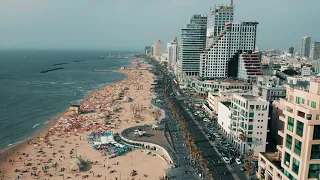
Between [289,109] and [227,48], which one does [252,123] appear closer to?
[289,109]

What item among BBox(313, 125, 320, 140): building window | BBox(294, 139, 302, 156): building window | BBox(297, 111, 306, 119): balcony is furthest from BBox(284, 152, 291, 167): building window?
BBox(297, 111, 306, 119): balcony

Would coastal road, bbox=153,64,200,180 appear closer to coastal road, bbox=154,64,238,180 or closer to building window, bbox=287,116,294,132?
coastal road, bbox=154,64,238,180

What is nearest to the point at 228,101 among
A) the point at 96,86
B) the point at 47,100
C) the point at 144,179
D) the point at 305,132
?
the point at 144,179

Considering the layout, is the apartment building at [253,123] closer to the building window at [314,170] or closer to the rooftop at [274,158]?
the rooftop at [274,158]

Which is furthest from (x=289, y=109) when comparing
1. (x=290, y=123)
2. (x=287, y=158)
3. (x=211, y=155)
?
(x=211, y=155)

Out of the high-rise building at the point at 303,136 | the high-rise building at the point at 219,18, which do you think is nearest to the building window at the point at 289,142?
the high-rise building at the point at 303,136

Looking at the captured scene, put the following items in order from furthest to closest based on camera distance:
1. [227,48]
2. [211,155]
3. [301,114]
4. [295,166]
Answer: [227,48]
[211,155]
[295,166]
[301,114]

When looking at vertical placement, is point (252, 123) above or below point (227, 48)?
below
